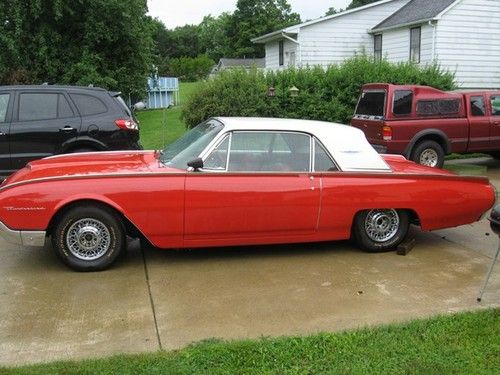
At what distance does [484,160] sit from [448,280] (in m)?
8.93

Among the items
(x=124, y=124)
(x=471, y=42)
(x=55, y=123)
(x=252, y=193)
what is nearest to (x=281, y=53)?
(x=471, y=42)

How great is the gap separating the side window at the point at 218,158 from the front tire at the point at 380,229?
1.54 m

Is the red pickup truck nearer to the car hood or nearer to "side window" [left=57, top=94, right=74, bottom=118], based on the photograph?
"side window" [left=57, top=94, right=74, bottom=118]

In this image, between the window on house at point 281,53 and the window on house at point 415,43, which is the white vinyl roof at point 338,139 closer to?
the window on house at point 415,43

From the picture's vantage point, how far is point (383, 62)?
14.9 metres

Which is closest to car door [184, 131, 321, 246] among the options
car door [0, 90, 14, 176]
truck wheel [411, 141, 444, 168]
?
car door [0, 90, 14, 176]

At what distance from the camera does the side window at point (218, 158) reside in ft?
18.6

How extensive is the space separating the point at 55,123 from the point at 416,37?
1692 centimetres

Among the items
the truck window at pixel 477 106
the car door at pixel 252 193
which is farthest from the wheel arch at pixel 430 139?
the car door at pixel 252 193

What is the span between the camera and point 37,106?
884cm

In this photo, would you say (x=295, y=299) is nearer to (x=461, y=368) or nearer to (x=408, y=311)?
(x=408, y=311)

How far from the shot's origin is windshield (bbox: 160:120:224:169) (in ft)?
19.0

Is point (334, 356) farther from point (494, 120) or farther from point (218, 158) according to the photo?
point (494, 120)

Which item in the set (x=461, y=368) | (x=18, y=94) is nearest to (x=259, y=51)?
(x=18, y=94)
